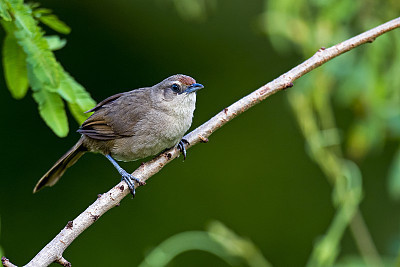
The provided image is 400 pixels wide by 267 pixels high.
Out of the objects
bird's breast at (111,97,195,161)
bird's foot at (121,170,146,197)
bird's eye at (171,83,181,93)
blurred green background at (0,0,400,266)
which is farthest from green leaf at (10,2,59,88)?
blurred green background at (0,0,400,266)

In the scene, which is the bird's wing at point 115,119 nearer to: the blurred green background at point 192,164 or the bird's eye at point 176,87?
the bird's eye at point 176,87

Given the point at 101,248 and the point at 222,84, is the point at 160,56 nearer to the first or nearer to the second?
the point at 222,84

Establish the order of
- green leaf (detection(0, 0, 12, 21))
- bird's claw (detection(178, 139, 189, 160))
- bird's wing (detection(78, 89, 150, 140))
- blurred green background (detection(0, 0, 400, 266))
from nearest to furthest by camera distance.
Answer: green leaf (detection(0, 0, 12, 21))
bird's claw (detection(178, 139, 189, 160))
bird's wing (detection(78, 89, 150, 140))
blurred green background (detection(0, 0, 400, 266))

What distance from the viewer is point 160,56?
24.7 ft

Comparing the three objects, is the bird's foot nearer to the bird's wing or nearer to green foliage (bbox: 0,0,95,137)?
green foliage (bbox: 0,0,95,137)

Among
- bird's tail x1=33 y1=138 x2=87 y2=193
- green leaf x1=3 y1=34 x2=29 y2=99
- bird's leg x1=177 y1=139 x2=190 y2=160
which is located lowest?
bird's tail x1=33 y1=138 x2=87 y2=193

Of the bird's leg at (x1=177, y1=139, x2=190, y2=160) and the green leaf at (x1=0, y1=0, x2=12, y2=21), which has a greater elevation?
the green leaf at (x1=0, y1=0, x2=12, y2=21)

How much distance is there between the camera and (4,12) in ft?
8.49

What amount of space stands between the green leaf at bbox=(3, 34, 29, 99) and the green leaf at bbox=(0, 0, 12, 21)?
325 mm

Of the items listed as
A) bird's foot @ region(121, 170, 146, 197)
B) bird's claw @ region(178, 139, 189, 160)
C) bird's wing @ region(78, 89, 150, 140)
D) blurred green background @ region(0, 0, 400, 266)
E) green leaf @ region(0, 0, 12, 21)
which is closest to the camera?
green leaf @ region(0, 0, 12, 21)

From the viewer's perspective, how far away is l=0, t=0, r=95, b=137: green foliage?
9.05ft

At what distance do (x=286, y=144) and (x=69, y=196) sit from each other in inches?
103

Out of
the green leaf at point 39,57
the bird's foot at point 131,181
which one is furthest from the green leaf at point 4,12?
the bird's foot at point 131,181

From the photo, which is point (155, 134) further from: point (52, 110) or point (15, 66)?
point (15, 66)
